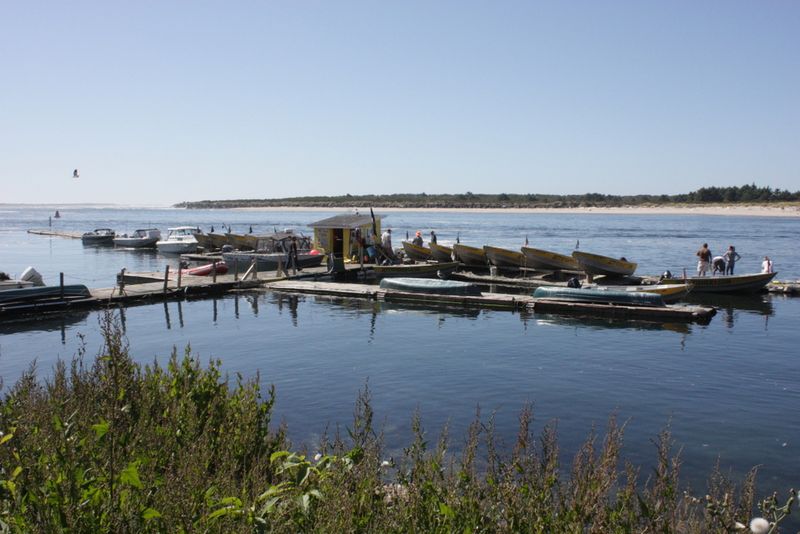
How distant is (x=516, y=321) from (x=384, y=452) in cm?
1246

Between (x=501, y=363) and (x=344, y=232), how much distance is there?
2004cm

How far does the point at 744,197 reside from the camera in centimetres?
14350

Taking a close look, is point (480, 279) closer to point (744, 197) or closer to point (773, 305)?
point (773, 305)

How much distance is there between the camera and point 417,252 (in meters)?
36.2

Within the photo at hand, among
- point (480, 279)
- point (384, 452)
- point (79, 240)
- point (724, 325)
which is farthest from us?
point (79, 240)

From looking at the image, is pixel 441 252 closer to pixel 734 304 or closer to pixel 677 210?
pixel 734 304

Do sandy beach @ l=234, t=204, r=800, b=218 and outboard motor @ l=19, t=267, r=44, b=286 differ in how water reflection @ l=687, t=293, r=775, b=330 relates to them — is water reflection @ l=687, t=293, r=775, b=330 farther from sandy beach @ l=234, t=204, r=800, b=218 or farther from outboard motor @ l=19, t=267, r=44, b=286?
sandy beach @ l=234, t=204, r=800, b=218

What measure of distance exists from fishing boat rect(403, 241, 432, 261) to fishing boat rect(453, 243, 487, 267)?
1470 mm

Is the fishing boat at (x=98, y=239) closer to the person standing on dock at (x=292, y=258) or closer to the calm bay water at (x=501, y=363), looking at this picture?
the person standing on dock at (x=292, y=258)

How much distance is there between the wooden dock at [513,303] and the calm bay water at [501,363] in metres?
0.56

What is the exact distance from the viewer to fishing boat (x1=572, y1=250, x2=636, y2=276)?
3119cm

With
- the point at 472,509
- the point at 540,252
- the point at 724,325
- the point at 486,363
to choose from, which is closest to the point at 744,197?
the point at 540,252

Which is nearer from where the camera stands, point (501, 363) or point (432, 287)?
point (501, 363)

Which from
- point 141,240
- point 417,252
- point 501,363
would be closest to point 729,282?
point 417,252
